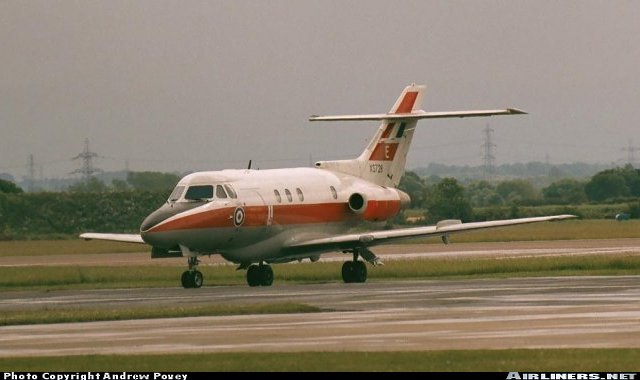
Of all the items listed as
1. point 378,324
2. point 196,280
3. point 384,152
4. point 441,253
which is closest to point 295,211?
point 196,280

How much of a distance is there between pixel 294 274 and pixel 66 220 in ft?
133

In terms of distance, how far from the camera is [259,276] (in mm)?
51062

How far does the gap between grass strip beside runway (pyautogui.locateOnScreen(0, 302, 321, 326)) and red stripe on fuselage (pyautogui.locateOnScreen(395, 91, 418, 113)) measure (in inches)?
836

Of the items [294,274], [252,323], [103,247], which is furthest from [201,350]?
[103,247]

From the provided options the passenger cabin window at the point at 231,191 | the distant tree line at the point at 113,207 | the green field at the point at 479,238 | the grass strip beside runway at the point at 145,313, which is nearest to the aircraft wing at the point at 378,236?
the passenger cabin window at the point at 231,191

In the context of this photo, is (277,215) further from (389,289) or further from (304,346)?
(304,346)

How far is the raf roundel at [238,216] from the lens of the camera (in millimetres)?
49562

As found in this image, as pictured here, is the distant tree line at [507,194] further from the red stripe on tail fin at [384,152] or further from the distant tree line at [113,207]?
the red stripe on tail fin at [384,152]

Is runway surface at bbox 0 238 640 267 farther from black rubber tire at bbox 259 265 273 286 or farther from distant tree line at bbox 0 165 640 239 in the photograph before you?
black rubber tire at bbox 259 265 273 286

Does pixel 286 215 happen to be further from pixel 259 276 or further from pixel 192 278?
pixel 192 278

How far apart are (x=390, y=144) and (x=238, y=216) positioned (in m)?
9.84

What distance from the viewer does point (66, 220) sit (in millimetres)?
93375

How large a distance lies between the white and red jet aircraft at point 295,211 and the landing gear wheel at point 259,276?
0.10 ft

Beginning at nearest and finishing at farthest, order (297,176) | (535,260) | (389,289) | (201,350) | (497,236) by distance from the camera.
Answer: (201,350), (389,289), (297,176), (535,260), (497,236)
